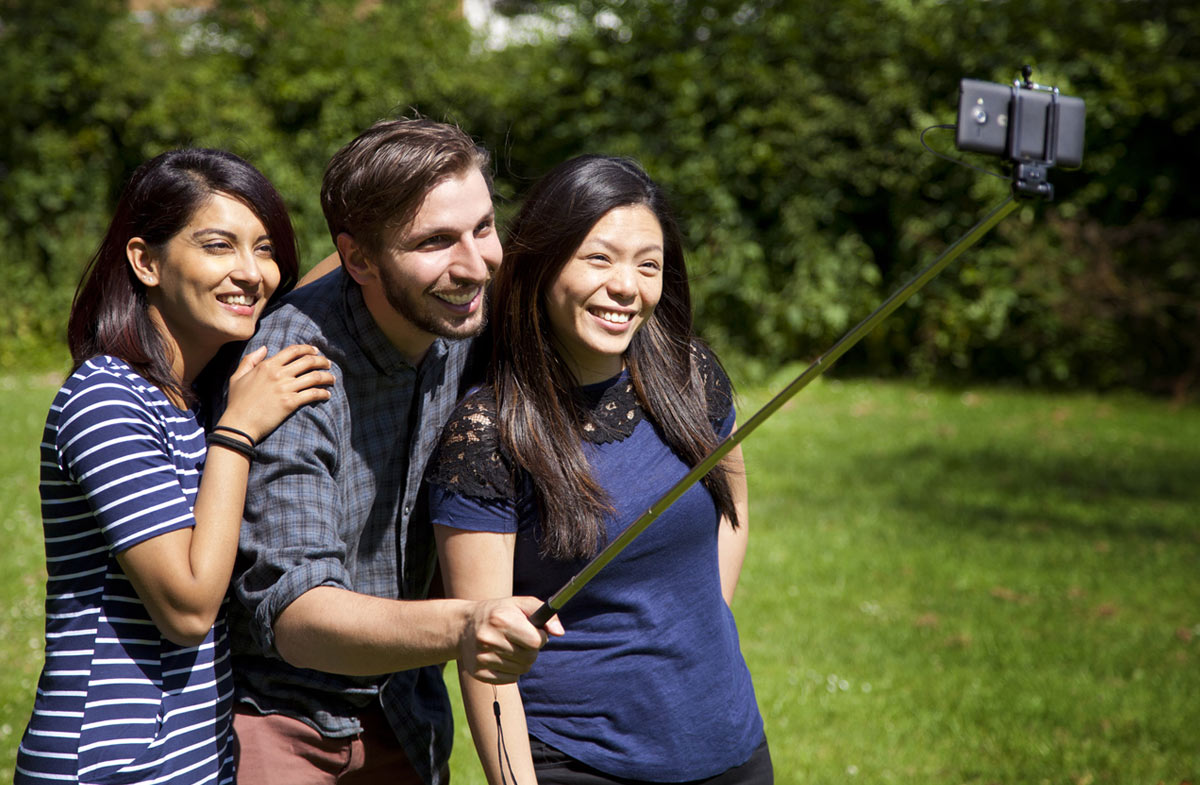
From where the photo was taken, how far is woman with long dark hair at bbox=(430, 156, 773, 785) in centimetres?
201

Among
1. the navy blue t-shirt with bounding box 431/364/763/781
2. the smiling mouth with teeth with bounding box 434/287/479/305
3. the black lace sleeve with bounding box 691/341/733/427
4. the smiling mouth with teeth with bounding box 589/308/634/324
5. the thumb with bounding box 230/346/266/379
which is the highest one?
the smiling mouth with teeth with bounding box 434/287/479/305

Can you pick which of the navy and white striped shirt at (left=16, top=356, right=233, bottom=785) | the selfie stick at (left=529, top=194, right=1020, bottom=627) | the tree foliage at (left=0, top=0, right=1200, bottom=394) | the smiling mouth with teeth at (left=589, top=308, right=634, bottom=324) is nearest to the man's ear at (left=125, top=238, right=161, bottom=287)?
the navy and white striped shirt at (left=16, top=356, right=233, bottom=785)

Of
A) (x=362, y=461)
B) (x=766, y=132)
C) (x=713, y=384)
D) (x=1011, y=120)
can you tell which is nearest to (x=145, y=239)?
(x=362, y=461)

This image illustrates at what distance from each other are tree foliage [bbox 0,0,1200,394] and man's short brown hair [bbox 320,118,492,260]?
632 cm

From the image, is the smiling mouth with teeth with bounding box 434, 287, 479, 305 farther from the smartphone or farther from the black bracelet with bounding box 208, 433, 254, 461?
the smartphone

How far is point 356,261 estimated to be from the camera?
2086 mm

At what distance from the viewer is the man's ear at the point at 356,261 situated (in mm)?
2080

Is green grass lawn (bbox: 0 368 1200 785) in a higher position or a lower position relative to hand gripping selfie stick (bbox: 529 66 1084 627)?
lower

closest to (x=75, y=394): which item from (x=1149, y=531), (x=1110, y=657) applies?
(x=1110, y=657)

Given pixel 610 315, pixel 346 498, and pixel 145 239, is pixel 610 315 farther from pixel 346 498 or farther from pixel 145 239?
pixel 145 239

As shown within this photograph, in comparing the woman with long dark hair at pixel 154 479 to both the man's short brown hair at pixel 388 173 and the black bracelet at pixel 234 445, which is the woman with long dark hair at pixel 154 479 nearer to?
the black bracelet at pixel 234 445

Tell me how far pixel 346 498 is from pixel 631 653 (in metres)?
0.59

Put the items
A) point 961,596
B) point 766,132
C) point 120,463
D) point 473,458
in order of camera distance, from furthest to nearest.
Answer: point 766,132, point 961,596, point 473,458, point 120,463

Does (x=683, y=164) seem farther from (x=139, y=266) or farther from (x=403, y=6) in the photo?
(x=139, y=266)
